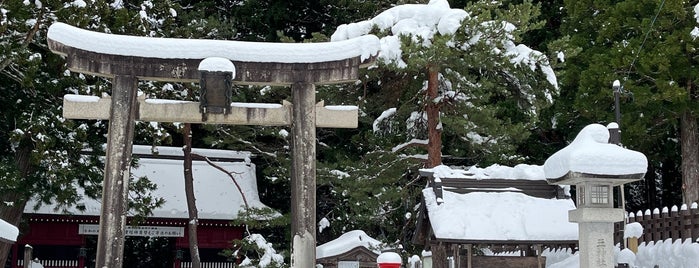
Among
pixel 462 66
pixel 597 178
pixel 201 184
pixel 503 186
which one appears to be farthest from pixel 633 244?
pixel 201 184

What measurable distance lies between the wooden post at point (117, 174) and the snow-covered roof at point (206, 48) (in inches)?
16.4

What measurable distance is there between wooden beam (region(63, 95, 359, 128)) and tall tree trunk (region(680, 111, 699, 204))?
11.4 meters

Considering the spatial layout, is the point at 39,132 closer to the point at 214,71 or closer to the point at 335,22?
the point at 214,71

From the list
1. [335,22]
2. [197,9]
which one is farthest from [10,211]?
[335,22]

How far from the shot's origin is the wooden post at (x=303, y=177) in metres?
10.9

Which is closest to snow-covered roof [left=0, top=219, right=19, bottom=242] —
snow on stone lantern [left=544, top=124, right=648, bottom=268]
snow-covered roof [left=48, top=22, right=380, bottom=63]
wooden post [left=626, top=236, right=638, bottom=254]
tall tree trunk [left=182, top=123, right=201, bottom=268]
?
snow-covered roof [left=48, top=22, right=380, bottom=63]

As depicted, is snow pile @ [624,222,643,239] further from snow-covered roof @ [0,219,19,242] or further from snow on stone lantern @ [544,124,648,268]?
snow-covered roof @ [0,219,19,242]

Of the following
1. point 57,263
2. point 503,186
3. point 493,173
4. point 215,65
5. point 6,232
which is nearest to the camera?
point 215,65

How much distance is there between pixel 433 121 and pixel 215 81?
21.2ft

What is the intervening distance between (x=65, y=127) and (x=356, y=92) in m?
5.87

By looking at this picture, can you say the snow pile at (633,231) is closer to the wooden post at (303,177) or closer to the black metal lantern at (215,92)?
the wooden post at (303,177)

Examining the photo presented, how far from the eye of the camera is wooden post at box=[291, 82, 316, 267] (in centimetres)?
1086

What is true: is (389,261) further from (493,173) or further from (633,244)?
(633,244)

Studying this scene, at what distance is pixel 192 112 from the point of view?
1120cm
